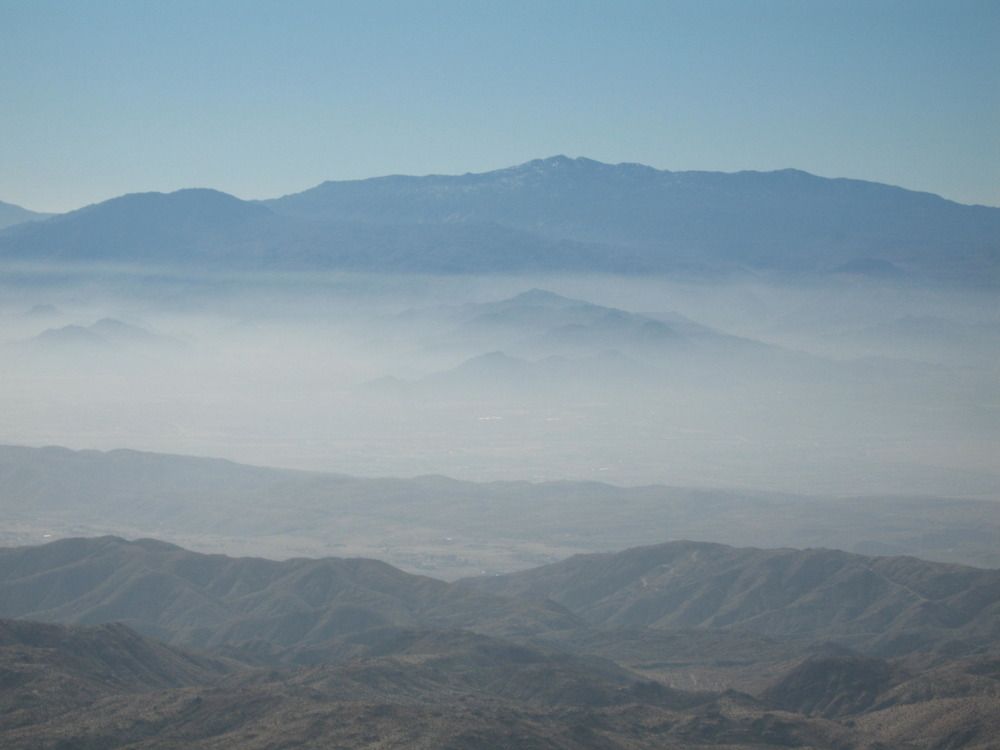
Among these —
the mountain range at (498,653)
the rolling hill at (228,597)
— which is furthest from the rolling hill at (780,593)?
the rolling hill at (228,597)

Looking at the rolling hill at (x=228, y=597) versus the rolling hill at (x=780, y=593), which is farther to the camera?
the rolling hill at (x=780, y=593)

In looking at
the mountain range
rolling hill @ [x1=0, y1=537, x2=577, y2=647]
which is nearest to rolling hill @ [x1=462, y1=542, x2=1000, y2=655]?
the mountain range

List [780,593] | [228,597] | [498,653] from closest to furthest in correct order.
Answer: [498,653], [228,597], [780,593]

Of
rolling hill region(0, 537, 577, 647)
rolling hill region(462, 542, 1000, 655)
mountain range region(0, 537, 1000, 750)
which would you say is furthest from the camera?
rolling hill region(462, 542, 1000, 655)

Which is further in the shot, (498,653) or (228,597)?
(228,597)

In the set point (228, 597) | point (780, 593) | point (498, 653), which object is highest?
point (780, 593)

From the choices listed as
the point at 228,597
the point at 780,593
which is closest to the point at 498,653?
the point at 228,597

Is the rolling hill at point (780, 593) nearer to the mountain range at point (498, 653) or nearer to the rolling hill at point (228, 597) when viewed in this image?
the mountain range at point (498, 653)

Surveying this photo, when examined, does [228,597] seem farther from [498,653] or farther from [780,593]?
[780,593]

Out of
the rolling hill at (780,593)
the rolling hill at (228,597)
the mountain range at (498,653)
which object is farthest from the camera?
the rolling hill at (780,593)

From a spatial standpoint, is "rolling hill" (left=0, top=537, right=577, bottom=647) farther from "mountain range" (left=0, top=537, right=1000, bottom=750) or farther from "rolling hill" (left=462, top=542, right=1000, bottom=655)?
"rolling hill" (left=462, top=542, right=1000, bottom=655)

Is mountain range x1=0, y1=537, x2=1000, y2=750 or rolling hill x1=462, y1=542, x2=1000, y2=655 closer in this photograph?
mountain range x1=0, y1=537, x2=1000, y2=750

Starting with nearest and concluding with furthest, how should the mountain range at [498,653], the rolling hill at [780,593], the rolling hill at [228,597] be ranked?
the mountain range at [498,653], the rolling hill at [228,597], the rolling hill at [780,593]

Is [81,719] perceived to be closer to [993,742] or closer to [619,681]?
[619,681]
